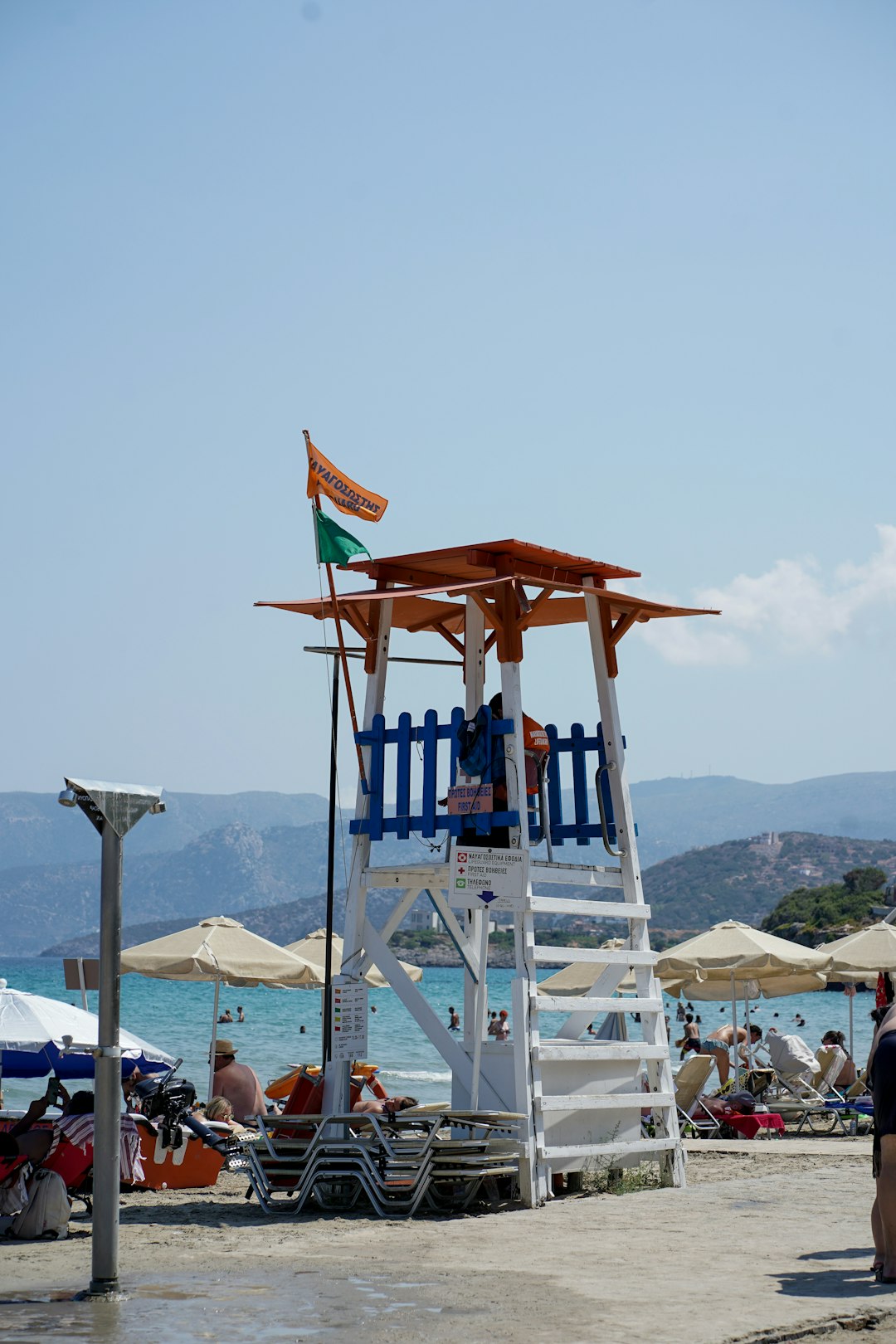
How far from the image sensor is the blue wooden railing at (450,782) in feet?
37.1

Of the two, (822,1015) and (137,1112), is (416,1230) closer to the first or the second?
(137,1112)

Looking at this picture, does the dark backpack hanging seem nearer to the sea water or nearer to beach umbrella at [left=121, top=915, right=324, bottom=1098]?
beach umbrella at [left=121, top=915, right=324, bottom=1098]

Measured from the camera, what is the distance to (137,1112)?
12.9 meters

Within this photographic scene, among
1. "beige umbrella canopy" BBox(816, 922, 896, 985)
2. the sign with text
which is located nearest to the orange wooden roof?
the sign with text

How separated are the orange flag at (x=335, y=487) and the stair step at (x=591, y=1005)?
3614 millimetres

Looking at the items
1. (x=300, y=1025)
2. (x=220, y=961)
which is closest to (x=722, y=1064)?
(x=220, y=961)

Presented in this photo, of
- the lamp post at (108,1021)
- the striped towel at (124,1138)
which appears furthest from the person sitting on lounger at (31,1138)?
the lamp post at (108,1021)

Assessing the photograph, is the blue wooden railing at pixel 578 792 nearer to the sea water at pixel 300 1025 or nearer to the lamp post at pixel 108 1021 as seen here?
the lamp post at pixel 108 1021

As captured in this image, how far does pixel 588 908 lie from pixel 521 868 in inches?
28.2

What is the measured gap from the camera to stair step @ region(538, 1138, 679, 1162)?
10883 millimetres

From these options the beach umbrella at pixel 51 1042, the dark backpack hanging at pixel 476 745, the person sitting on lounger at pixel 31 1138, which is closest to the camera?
the person sitting on lounger at pixel 31 1138

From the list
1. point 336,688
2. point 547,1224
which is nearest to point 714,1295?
point 547,1224

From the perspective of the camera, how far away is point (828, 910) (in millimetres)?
76688

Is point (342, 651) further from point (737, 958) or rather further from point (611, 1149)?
point (737, 958)
